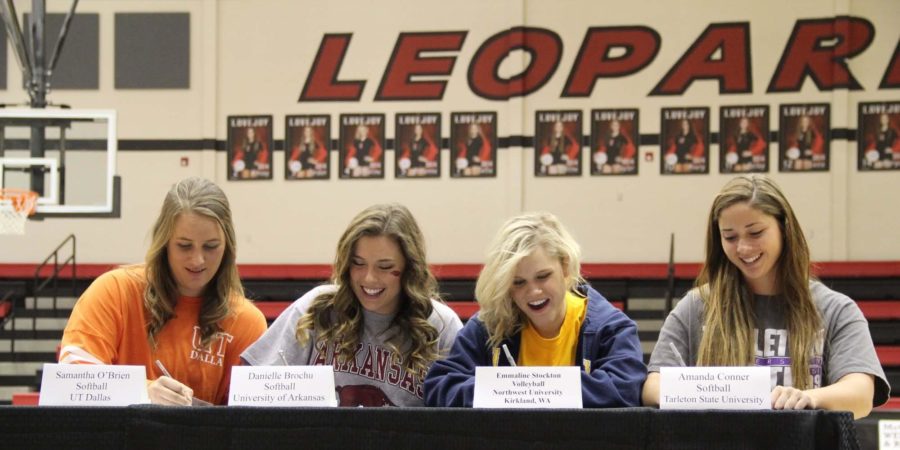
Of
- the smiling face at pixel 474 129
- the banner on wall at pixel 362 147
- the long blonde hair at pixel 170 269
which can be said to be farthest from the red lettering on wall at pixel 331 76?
the long blonde hair at pixel 170 269

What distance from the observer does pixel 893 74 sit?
456 inches

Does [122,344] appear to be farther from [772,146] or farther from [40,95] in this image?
[772,146]

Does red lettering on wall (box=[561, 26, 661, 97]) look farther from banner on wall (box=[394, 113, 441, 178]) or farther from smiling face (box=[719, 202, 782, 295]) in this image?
smiling face (box=[719, 202, 782, 295])

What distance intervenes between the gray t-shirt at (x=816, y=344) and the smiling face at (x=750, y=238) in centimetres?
16

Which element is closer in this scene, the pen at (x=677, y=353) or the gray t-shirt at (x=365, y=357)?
the pen at (x=677, y=353)

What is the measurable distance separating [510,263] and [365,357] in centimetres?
64

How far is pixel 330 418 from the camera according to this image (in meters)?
2.39

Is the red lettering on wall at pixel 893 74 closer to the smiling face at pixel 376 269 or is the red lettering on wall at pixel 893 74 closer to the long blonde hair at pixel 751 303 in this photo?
the long blonde hair at pixel 751 303

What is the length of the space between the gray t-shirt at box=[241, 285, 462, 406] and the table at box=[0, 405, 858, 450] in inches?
28.3

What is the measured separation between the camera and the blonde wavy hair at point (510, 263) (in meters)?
2.88

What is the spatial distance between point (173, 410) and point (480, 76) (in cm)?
994

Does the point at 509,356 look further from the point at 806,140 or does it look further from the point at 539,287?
the point at 806,140

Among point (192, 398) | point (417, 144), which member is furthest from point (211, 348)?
point (417, 144)

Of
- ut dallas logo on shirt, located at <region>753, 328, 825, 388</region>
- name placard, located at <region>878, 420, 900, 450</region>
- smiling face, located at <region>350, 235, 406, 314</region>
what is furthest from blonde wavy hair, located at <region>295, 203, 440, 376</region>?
name placard, located at <region>878, 420, 900, 450</region>
